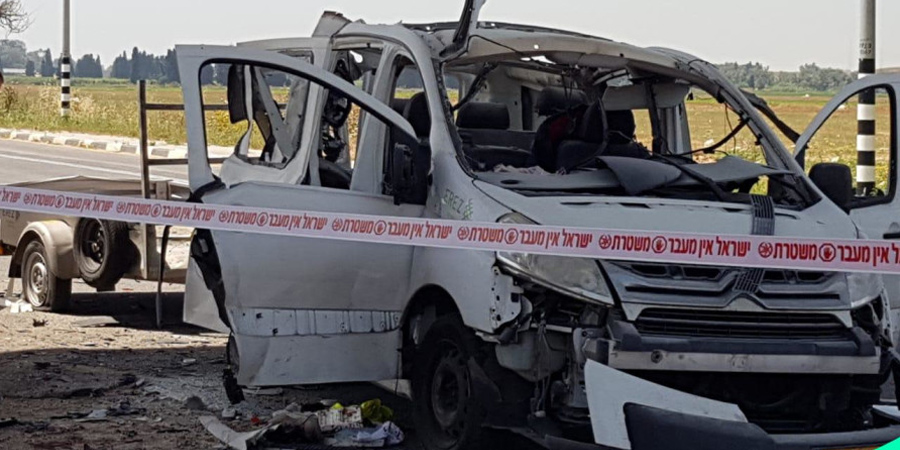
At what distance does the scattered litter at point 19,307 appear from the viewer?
10531mm

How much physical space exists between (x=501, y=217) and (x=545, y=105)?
2.05 m

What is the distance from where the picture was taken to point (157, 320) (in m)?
9.74

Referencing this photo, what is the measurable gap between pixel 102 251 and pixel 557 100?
3.66 m

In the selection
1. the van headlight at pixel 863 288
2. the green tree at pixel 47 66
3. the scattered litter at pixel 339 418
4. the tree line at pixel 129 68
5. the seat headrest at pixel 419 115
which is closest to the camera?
the van headlight at pixel 863 288

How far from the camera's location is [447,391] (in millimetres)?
6402

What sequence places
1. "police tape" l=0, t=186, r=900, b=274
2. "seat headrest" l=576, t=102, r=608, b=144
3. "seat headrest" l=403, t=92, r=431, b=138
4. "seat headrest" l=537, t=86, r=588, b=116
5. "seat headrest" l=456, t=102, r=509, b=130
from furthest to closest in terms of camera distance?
"seat headrest" l=537, t=86, r=588, b=116 → "seat headrest" l=456, t=102, r=509, b=130 → "seat headrest" l=576, t=102, r=608, b=144 → "seat headrest" l=403, t=92, r=431, b=138 → "police tape" l=0, t=186, r=900, b=274

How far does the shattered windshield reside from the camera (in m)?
6.55

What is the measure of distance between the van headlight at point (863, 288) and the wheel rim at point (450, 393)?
162 cm

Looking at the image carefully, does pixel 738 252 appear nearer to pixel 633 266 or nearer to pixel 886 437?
pixel 633 266

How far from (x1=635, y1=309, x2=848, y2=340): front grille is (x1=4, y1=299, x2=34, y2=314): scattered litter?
6207mm

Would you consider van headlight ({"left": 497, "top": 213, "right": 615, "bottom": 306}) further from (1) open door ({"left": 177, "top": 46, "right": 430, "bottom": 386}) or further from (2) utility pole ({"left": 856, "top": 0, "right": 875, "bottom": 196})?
(2) utility pole ({"left": 856, "top": 0, "right": 875, "bottom": 196})

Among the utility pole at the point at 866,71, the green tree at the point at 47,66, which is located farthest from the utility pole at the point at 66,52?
the utility pole at the point at 866,71

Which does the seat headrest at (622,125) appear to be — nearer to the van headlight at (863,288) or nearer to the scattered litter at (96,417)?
the van headlight at (863,288)

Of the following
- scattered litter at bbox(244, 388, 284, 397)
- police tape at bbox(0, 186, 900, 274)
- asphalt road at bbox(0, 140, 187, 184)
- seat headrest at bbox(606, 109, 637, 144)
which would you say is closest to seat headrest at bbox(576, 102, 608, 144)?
seat headrest at bbox(606, 109, 637, 144)
